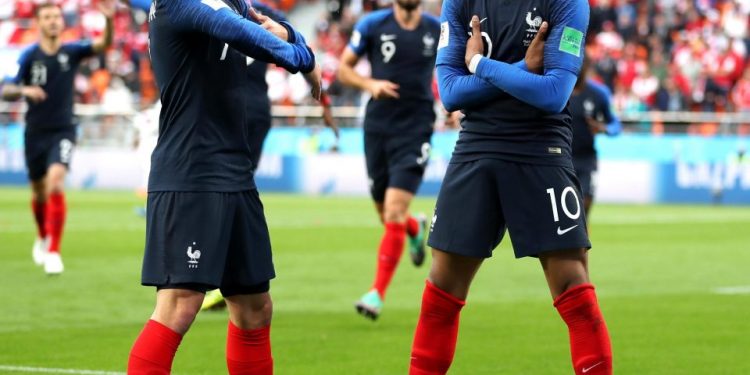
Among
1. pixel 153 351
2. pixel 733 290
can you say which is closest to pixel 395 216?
pixel 733 290

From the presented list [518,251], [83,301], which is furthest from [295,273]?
[518,251]

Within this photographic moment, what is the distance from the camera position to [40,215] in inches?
594

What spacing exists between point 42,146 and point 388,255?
18.1 ft

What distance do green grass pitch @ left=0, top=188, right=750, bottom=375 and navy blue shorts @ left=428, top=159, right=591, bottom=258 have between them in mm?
2350

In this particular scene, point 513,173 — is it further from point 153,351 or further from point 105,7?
point 105,7

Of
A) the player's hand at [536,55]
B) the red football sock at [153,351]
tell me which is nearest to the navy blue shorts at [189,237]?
the red football sock at [153,351]

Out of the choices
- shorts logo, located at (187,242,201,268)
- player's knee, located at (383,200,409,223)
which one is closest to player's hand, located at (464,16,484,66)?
shorts logo, located at (187,242,201,268)

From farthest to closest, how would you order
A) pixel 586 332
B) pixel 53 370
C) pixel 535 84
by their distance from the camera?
pixel 53 370
pixel 586 332
pixel 535 84

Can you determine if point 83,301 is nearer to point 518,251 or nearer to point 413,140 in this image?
point 413,140

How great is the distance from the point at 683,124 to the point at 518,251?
23.3 metres

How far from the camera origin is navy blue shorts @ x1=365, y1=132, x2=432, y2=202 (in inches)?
446

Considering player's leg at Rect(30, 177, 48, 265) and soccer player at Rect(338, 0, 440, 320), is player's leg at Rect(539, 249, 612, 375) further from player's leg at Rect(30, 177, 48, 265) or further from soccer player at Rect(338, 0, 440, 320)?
player's leg at Rect(30, 177, 48, 265)

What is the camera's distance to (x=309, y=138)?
31.8 metres

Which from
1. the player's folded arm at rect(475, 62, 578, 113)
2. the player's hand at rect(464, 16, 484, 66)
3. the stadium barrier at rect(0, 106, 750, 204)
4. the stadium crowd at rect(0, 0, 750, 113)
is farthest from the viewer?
the stadium crowd at rect(0, 0, 750, 113)
